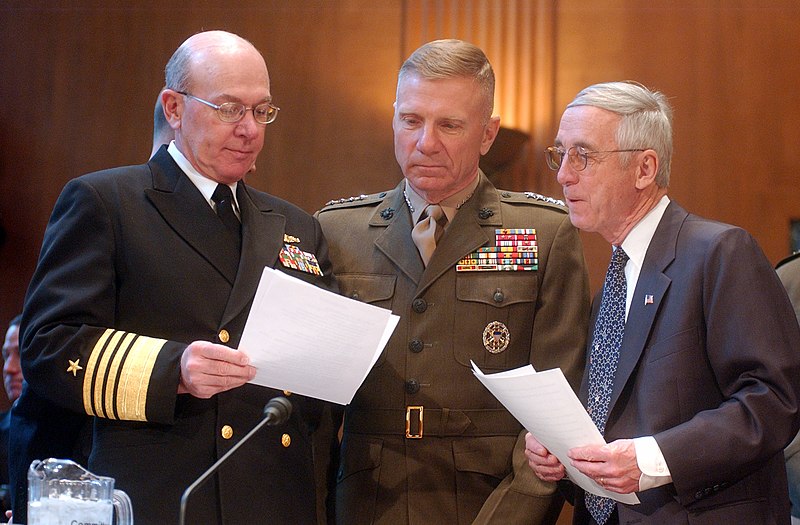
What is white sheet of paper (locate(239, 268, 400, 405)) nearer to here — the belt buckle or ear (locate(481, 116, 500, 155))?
the belt buckle

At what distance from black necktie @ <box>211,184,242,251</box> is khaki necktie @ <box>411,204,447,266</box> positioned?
1.70 feet

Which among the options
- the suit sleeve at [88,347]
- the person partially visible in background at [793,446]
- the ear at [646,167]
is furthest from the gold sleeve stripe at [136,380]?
the person partially visible in background at [793,446]

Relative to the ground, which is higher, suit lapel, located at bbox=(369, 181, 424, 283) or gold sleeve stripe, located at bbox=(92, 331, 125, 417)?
suit lapel, located at bbox=(369, 181, 424, 283)

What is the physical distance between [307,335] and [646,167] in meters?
0.91

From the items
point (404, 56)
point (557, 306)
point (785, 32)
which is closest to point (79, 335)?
point (557, 306)

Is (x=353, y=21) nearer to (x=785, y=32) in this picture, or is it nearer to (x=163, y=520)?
(x=785, y=32)

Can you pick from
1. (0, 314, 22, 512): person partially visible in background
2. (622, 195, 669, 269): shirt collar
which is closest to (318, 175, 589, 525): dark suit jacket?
(622, 195, 669, 269): shirt collar

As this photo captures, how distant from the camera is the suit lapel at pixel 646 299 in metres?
2.09

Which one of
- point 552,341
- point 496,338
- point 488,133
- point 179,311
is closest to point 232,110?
point 179,311

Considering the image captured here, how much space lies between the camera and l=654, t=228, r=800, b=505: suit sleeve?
190cm

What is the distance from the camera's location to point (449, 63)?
2500 mm

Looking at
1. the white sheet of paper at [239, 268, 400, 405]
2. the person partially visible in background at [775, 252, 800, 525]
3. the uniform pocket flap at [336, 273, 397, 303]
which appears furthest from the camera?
the person partially visible in background at [775, 252, 800, 525]

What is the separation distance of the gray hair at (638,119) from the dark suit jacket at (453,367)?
0.37 metres

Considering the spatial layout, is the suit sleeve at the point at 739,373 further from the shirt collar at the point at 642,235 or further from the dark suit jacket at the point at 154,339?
the dark suit jacket at the point at 154,339
